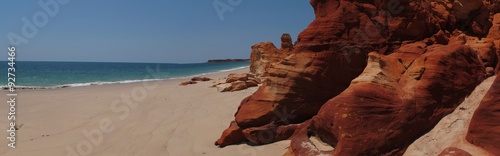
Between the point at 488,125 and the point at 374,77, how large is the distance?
1403 mm

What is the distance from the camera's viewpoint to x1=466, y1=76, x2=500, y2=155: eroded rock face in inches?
146

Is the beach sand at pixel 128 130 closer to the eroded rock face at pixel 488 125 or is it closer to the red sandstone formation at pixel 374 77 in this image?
the red sandstone formation at pixel 374 77

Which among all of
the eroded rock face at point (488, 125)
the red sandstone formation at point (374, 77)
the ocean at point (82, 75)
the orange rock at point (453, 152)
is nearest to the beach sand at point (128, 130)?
the red sandstone formation at point (374, 77)

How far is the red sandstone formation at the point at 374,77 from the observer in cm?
445

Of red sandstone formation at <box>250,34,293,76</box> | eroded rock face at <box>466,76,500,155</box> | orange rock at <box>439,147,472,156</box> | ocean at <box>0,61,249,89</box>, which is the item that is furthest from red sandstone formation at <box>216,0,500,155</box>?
ocean at <box>0,61,249,89</box>

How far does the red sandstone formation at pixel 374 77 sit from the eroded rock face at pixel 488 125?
0.01 metres

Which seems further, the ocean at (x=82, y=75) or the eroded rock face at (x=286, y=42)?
the ocean at (x=82, y=75)

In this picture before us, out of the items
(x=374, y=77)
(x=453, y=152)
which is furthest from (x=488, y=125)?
(x=374, y=77)

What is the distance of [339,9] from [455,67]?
1941 millimetres

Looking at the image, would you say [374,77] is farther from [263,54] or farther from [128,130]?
[263,54]

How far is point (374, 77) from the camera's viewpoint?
482cm

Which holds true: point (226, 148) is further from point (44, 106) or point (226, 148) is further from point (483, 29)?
point (44, 106)

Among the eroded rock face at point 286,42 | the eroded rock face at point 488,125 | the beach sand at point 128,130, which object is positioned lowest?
the beach sand at point 128,130

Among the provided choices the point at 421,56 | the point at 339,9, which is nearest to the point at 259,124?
the point at 339,9
